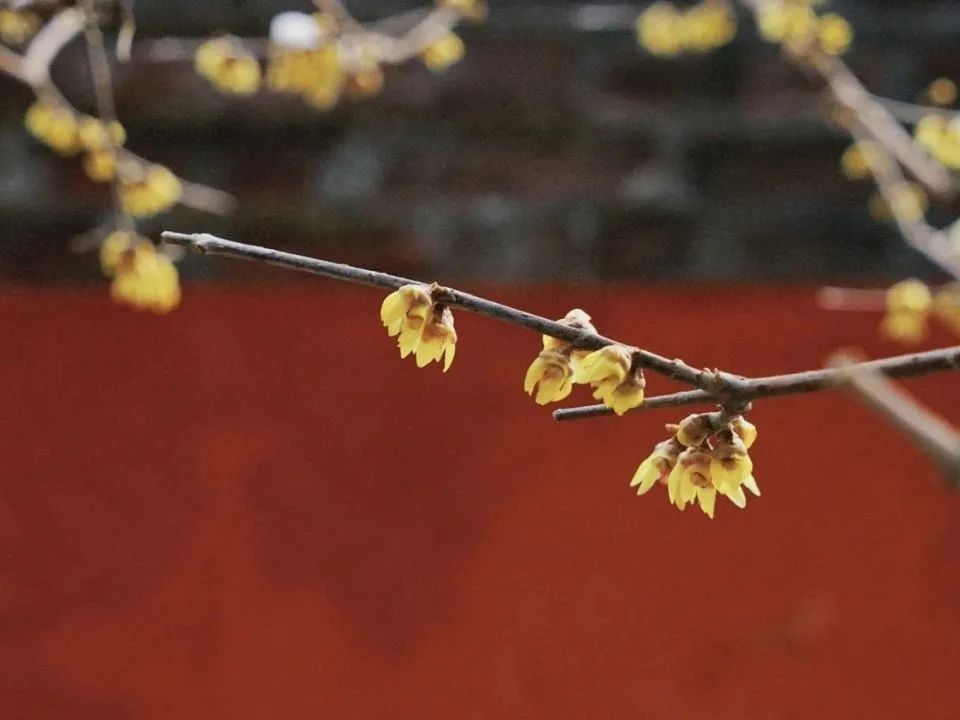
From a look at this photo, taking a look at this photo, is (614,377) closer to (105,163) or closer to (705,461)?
(705,461)

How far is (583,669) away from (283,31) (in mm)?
698

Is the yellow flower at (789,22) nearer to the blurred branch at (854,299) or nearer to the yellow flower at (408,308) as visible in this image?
the blurred branch at (854,299)

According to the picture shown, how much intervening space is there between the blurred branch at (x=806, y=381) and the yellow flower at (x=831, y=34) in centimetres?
66

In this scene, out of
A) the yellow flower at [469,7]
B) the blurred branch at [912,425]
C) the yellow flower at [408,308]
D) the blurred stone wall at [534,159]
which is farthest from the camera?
the blurred stone wall at [534,159]

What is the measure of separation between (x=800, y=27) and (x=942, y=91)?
0.18 meters

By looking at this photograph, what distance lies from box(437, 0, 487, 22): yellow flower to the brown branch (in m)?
0.62

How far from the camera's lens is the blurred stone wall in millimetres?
957

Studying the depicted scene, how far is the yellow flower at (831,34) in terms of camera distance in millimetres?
827

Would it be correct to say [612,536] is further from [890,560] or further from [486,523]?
[890,560]

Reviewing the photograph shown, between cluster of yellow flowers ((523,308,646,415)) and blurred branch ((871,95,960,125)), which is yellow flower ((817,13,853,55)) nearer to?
blurred branch ((871,95,960,125))

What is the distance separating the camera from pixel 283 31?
2.61 feet

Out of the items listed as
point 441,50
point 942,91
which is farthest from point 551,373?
point 942,91

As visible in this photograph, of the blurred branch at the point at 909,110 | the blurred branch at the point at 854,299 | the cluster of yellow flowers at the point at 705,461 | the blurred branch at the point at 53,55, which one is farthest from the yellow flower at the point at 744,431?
the blurred branch at the point at 909,110

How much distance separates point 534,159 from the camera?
98 cm
